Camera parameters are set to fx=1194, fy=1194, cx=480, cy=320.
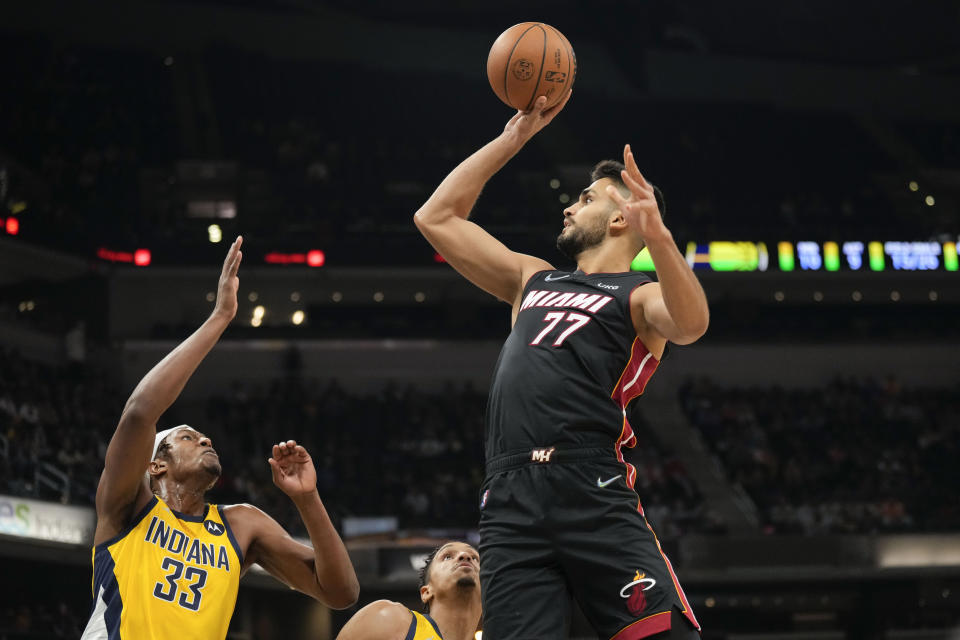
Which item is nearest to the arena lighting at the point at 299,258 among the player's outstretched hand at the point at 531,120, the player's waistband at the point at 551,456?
the player's outstretched hand at the point at 531,120

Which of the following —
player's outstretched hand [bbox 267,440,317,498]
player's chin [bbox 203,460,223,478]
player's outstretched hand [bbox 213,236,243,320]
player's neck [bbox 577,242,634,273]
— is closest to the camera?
Result: player's neck [bbox 577,242,634,273]

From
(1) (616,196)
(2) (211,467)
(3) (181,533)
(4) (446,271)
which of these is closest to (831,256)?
(4) (446,271)

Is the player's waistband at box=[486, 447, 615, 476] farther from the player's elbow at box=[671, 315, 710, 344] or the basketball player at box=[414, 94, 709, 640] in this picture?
the player's elbow at box=[671, 315, 710, 344]

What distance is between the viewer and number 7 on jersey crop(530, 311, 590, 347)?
3.66 metres

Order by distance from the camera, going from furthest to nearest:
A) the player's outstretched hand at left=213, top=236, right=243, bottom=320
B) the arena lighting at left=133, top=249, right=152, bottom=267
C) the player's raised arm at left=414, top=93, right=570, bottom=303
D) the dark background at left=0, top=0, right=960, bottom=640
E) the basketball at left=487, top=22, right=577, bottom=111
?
the arena lighting at left=133, top=249, right=152, bottom=267
the dark background at left=0, top=0, right=960, bottom=640
the player's outstretched hand at left=213, top=236, right=243, bottom=320
the basketball at left=487, top=22, right=577, bottom=111
the player's raised arm at left=414, top=93, right=570, bottom=303

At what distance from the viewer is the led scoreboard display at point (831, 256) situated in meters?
25.1

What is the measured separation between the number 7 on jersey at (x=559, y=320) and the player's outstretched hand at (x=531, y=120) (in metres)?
0.73

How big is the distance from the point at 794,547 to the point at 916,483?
3.95 m

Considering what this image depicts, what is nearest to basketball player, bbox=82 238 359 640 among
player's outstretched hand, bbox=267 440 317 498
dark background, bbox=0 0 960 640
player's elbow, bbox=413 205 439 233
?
player's outstretched hand, bbox=267 440 317 498

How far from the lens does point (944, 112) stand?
32.9m

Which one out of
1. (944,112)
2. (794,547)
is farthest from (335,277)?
(944,112)

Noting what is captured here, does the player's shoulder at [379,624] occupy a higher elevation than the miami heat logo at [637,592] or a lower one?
lower

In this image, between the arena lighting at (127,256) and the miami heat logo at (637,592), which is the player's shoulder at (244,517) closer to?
the miami heat logo at (637,592)

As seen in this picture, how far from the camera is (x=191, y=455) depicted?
4.76 metres
